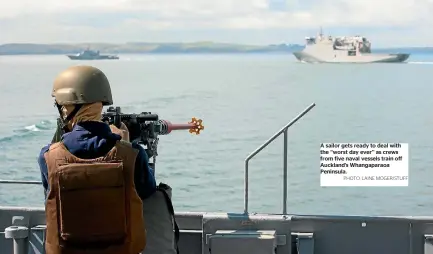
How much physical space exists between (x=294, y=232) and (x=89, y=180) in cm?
182

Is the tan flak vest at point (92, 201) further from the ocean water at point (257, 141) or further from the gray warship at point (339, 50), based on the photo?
the gray warship at point (339, 50)

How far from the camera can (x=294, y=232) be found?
386 cm

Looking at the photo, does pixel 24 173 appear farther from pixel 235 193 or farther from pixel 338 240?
pixel 338 240

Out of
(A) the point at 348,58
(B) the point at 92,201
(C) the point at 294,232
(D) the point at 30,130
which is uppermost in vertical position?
(A) the point at 348,58

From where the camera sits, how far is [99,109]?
7.87ft

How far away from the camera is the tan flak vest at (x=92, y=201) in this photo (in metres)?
2.27

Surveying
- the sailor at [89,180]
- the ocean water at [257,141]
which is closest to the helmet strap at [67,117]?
the sailor at [89,180]

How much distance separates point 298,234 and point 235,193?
372 inches

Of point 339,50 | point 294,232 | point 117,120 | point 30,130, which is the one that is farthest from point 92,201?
point 339,50

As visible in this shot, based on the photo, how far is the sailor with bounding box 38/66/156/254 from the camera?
2279 millimetres

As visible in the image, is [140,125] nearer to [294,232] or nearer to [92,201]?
[92,201]

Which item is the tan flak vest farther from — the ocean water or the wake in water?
the wake in water

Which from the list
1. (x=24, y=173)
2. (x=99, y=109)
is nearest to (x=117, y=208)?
(x=99, y=109)

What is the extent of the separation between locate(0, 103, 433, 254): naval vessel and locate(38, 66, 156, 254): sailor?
4.60 ft
